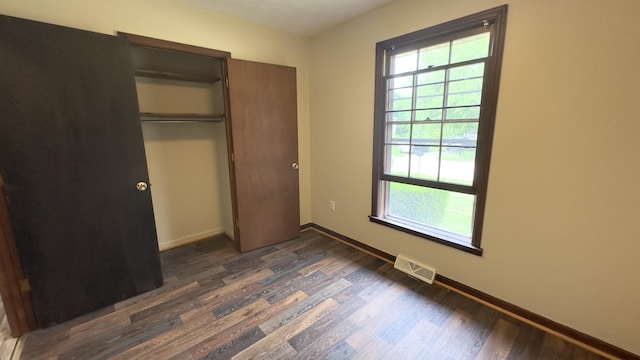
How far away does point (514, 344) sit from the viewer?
1.59 meters

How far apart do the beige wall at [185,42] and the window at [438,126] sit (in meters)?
1.15

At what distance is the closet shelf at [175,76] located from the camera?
7.64 ft

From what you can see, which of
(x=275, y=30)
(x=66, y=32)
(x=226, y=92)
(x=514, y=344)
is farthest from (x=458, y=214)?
(x=66, y=32)

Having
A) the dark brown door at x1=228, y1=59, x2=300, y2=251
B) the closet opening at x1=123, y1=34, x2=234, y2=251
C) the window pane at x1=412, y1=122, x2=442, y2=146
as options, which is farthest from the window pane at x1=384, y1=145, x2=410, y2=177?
the closet opening at x1=123, y1=34, x2=234, y2=251

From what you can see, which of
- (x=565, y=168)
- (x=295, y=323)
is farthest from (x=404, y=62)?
(x=295, y=323)

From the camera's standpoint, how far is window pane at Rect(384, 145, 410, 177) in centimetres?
237

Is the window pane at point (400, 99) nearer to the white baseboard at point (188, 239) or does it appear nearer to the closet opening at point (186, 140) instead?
the closet opening at point (186, 140)

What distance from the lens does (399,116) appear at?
236 centimetres

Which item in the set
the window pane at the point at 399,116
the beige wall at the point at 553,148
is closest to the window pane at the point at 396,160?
the window pane at the point at 399,116

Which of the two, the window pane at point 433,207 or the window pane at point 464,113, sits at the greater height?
the window pane at point 464,113

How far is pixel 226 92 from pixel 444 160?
2130 mm

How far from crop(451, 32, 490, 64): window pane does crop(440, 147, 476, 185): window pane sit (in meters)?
0.68

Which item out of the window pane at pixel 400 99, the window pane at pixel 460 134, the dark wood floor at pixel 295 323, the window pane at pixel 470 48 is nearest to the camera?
the dark wood floor at pixel 295 323

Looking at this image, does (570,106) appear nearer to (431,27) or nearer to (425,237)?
(431,27)
